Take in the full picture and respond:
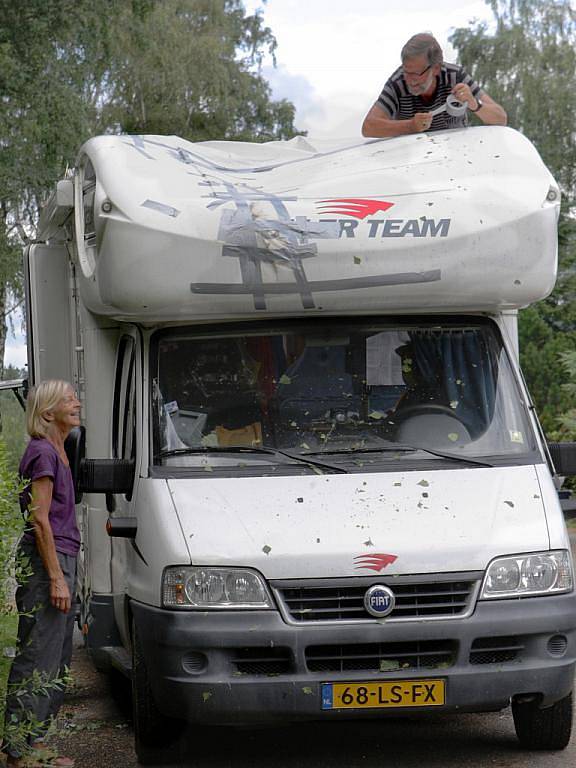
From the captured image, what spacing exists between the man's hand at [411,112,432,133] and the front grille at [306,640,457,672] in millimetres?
3342

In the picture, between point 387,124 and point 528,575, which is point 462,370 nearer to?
point 528,575

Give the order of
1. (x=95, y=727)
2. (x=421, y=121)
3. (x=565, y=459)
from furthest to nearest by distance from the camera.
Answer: (x=421, y=121) → (x=95, y=727) → (x=565, y=459)

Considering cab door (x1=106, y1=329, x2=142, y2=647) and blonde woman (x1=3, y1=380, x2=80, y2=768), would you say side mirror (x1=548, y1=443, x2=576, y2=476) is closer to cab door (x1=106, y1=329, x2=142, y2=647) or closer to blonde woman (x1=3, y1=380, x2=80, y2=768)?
cab door (x1=106, y1=329, x2=142, y2=647)

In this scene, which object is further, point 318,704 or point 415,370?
point 415,370

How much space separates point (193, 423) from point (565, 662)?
86.6 inches

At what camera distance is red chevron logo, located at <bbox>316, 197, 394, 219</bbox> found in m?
6.97

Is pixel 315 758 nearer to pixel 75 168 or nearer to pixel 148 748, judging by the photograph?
pixel 148 748

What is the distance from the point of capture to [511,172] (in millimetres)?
7289

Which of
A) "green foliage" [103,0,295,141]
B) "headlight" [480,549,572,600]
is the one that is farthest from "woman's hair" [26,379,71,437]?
"green foliage" [103,0,295,141]

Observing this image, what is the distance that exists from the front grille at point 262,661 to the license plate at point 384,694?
A: 209mm

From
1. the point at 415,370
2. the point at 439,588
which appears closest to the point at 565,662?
the point at 439,588

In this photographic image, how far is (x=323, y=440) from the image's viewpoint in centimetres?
696

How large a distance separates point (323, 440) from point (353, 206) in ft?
3.99

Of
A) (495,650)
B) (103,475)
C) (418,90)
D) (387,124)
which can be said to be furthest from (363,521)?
(418,90)
